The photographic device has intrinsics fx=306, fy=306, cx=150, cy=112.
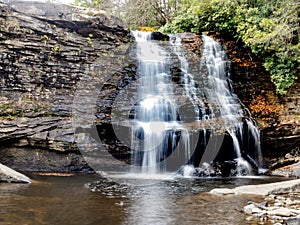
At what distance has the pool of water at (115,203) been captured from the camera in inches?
167

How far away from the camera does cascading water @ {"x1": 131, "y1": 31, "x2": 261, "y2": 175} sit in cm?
941

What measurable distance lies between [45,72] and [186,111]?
15.9 ft

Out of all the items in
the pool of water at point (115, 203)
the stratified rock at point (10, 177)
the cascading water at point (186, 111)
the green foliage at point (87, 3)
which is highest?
the green foliage at point (87, 3)

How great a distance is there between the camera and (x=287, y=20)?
11.1 meters

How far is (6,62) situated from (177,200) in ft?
23.4

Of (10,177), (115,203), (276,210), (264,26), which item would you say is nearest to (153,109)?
(10,177)

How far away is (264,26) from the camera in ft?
→ 39.0

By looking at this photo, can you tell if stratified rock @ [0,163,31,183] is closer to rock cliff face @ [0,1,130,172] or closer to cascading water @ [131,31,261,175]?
rock cliff face @ [0,1,130,172]

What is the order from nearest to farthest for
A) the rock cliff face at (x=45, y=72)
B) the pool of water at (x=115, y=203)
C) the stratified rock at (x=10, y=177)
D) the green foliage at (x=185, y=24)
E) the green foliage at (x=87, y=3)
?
the pool of water at (x=115, y=203), the stratified rock at (x=10, y=177), the rock cliff face at (x=45, y=72), the green foliage at (x=185, y=24), the green foliage at (x=87, y=3)

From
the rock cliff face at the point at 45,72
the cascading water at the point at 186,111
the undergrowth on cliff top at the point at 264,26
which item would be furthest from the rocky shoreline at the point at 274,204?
the undergrowth on cliff top at the point at 264,26

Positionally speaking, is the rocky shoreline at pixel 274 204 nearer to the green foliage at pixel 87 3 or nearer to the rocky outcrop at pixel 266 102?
the rocky outcrop at pixel 266 102

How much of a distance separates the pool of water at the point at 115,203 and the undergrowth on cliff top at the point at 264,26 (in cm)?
623

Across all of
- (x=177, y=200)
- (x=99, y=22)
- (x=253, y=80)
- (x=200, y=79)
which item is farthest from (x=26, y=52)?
(x=253, y=80)

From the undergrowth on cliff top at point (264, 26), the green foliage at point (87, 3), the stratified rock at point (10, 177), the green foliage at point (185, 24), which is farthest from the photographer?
the green foliage at point (87, 3)
